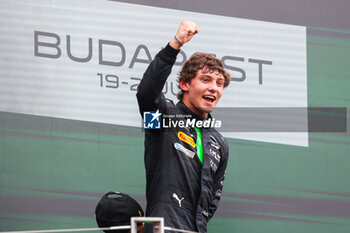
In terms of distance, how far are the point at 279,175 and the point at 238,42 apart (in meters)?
0.79

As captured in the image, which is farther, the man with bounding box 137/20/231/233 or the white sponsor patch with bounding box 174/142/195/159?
the white sponsor patch with bounding box 174/142/195/159

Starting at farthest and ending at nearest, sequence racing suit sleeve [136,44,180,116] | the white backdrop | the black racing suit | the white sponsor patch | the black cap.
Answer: the white backdrop < the white sponsor patch < the black racing suit < racing suit sleeve [136,44,180,116] < the black cap

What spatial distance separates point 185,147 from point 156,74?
43 centimetres

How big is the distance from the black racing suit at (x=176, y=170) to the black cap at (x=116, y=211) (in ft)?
1.29

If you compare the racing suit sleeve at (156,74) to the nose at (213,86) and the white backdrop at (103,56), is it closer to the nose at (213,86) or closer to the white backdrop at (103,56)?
the nose at (213,86)

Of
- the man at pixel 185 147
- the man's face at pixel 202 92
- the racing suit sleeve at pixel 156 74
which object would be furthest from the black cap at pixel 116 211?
the man's face at pixel 202 92

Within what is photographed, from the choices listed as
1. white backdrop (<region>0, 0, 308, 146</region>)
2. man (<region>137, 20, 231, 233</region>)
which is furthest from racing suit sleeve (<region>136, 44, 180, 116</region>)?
white backdrop (<region>0, 0, 308, 146</region>)

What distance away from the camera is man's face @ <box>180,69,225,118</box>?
10.6 ft

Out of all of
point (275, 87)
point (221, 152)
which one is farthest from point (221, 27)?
point (221, 152)

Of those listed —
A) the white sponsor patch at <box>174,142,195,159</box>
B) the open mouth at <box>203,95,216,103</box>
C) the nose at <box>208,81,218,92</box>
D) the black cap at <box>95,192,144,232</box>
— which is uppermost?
the nose at <box>208,81,218,92</box>

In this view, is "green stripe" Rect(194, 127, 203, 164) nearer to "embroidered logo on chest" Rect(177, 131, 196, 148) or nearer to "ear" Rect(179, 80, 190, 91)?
"embroidered logo on chest" Rect(177, 131, 196, 148)

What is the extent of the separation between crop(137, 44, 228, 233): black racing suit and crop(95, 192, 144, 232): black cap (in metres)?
0.39

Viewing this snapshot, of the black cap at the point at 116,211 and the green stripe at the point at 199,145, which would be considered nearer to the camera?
the black cap at the point at 116,211

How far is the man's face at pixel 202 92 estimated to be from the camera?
324cm
